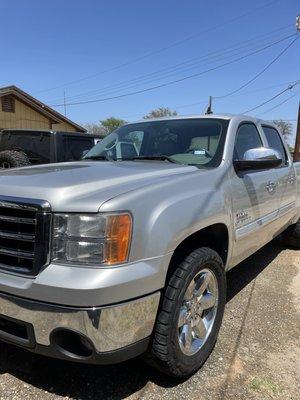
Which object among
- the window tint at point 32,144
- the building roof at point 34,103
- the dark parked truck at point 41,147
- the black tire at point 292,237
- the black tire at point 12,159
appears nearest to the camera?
the black tire at point 292,237

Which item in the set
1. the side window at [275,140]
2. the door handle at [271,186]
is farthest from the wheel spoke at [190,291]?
the side window at [275,140]

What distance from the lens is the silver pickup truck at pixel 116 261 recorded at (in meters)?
2.33

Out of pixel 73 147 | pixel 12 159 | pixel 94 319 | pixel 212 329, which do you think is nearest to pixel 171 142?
pixel 212 329

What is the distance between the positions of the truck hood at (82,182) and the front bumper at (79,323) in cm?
55

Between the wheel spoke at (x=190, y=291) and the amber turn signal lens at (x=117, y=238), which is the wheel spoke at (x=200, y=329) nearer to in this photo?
the wheel spoke at (x=190, y=291)

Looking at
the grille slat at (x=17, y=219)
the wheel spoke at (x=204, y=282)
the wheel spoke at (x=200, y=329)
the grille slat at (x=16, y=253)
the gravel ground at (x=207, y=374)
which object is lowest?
the gravel ground at (x=207, y=374)

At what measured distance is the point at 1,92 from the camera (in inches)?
859

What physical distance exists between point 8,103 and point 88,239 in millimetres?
22373

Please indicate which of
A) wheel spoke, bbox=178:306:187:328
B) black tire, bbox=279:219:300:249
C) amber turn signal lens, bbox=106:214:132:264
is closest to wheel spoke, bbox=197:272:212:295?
wheel spoke, bbox=178:306:187:328

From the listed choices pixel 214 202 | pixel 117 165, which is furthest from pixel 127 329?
pixel 117 165

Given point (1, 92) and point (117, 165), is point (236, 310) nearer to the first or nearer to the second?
point (117, 165)

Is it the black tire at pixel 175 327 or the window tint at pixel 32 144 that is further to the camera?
the window tint at pixel 32 144

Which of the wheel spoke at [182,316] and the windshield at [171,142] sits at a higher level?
the windshield at [171,142]

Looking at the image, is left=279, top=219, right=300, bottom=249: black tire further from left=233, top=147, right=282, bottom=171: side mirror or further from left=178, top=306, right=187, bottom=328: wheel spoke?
left=178, top=306, right=187, bottom=328: wheel spoke
